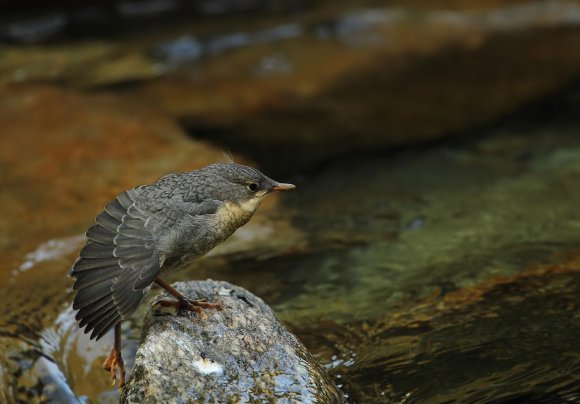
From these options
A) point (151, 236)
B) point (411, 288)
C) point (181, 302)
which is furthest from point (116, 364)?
point (411, 288)

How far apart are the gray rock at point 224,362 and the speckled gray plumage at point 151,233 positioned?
0.80 ft

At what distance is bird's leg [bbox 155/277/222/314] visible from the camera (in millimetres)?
3889

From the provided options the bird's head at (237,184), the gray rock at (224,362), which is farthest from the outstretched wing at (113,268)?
the bird's head at (237,184)

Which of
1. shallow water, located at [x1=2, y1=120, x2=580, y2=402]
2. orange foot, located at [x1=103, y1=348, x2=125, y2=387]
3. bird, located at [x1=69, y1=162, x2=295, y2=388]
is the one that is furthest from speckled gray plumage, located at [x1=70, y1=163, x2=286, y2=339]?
shallow water, located at [x1=2, y1=120, x2=580, y2=402]

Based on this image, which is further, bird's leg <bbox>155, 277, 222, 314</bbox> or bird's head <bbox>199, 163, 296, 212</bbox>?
bird's head <bbox>199, 163, 296, 212</bbox>

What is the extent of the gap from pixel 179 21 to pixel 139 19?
0.56 meters

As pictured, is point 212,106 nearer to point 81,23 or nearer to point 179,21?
point 179,21

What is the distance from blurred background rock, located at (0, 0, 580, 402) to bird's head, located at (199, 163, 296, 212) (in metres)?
0.90

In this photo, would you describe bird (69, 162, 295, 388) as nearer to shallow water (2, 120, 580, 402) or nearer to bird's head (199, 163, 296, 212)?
bird's head (199, 163, 296, 212)

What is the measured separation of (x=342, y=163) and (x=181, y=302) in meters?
3.82

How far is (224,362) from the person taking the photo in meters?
3.70

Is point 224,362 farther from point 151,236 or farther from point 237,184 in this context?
point 237,184

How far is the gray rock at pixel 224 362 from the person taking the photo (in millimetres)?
3533

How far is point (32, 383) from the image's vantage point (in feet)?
14.2
